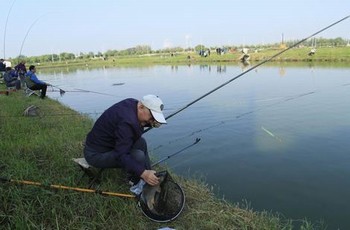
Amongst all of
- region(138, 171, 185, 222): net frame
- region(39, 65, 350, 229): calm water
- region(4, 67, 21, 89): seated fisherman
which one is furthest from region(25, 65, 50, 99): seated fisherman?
region(138, 171, 185, 222): net frame

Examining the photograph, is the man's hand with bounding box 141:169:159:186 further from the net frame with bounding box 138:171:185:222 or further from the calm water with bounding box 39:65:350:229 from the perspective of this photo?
the calm water with bounding box 39:65:350:229

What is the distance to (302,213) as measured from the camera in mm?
5297

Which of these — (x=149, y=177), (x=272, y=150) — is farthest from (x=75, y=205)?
(x=272, y=150)

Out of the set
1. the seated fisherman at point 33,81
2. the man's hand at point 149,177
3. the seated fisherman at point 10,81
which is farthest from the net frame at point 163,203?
the seated fisherman at point 10,81

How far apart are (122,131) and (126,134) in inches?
2.1

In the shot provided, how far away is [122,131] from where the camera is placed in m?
4.03

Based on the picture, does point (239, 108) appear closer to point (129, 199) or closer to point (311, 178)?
point (311, 178)

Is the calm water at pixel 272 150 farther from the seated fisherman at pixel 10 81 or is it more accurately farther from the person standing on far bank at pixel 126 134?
the seated fisherman at pixel 10 81

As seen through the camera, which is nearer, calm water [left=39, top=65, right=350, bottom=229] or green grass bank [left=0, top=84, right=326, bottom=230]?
green grass bank [left=0, top=84, right=326, bottom=230]

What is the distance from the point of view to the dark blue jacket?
13.2 ft

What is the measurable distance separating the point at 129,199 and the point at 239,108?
9.05m

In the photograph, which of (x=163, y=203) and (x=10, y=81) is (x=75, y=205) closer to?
(x=163, y=203)

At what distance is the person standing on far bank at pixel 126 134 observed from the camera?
4031mm

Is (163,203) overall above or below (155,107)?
below
